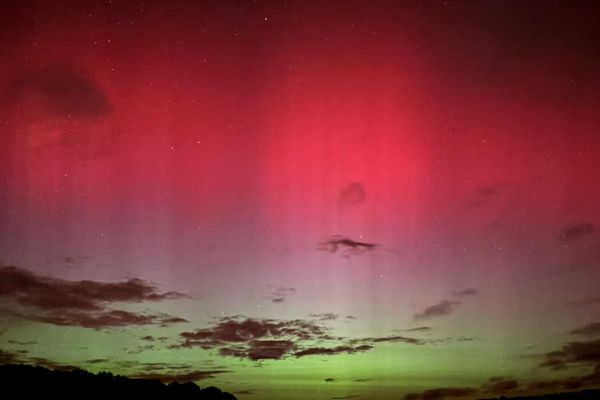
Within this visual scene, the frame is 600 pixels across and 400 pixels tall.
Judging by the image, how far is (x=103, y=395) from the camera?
53.5 meters

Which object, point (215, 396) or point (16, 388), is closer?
point (16, 388)

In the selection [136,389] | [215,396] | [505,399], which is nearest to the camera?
[505,399]

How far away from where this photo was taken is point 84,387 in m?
53.5

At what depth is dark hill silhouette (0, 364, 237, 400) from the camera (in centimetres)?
4872

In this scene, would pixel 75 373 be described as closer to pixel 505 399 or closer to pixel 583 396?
pixel 505 399

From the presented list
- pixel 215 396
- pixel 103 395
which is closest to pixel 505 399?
pixel 215 396

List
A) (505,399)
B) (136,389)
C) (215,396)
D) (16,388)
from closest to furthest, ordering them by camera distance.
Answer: (16,388) → (505,399) → (136,389) → (215,396)

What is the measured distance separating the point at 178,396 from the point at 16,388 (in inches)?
574

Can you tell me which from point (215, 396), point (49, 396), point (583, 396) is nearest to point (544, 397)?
point (583, 396)

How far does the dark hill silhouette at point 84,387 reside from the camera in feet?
160

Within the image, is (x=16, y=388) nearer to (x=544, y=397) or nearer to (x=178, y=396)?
(x=178, y=396)

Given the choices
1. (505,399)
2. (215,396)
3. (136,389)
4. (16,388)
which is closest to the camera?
(16,388)

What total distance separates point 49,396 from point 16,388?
2.11 metres

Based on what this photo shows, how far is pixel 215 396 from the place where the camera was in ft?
206
